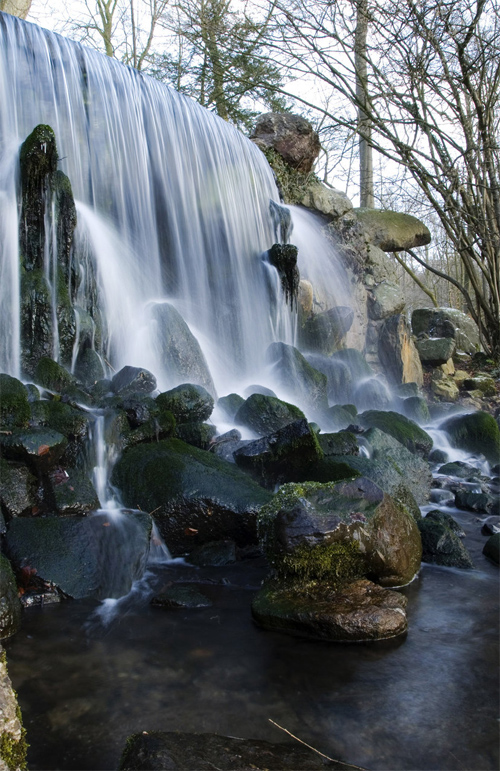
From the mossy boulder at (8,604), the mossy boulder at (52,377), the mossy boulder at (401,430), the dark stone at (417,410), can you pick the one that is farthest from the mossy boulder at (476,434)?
the mossy boulder at (8,604)

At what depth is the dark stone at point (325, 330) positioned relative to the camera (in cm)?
1286

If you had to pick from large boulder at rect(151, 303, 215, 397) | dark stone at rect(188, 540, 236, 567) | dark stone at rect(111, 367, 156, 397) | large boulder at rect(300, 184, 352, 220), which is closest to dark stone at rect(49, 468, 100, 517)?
dark stone at rect(188, 540, 236, 567)

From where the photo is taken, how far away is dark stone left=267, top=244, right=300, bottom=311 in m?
11.9

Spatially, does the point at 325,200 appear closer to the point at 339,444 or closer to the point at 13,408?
the point at 339,444

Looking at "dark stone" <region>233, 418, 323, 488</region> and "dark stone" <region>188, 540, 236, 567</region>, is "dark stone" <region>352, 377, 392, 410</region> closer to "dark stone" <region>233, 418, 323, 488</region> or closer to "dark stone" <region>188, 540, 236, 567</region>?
"dark stone" <region>233, 418, 323, 488</region>

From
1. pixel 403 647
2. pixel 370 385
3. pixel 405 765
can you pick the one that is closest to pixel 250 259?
pixel 370 385

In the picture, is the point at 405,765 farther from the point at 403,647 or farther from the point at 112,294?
the point at 112,294

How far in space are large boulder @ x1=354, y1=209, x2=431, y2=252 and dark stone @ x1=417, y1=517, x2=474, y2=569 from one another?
11869mm

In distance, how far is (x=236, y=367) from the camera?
10.8 meters

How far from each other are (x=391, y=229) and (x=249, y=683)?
48.3 ft

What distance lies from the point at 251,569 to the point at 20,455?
6.81ft

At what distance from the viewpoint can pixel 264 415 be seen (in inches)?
286

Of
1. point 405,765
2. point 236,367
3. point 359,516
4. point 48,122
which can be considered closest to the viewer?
point 405,765

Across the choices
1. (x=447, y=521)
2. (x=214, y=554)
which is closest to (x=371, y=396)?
(x=447, y=521)
